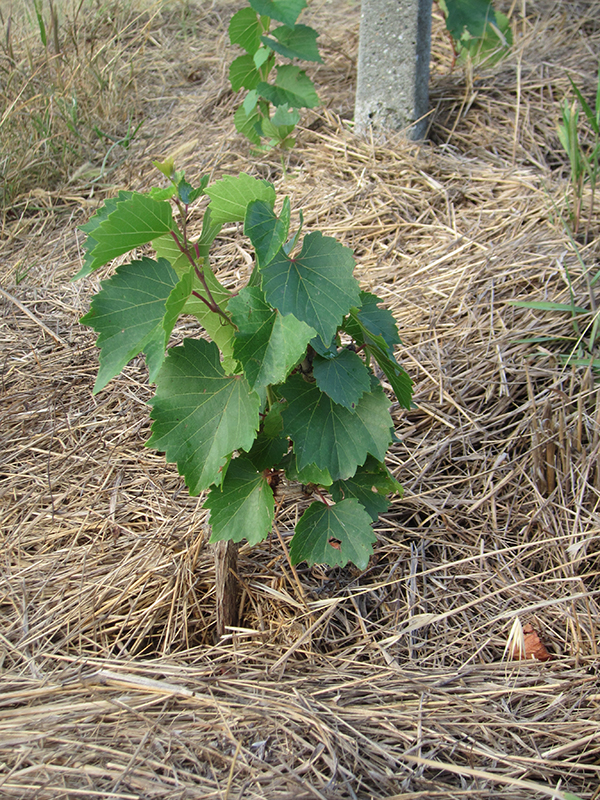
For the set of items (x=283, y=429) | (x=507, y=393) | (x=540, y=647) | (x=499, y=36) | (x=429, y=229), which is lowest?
(x=540, y=647)

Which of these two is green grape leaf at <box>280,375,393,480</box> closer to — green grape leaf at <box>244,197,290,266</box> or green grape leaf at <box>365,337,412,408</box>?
green grape leaf at <box>365,337,412,408</box>

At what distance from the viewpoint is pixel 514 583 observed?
1438 millimetres

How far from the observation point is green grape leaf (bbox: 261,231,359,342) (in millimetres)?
1033

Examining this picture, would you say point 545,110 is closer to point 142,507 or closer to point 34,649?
point 142,507

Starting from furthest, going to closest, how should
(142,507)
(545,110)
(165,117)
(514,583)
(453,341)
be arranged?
(165,117) → (545,110) → (453,341) → (142,507) → (514,583)

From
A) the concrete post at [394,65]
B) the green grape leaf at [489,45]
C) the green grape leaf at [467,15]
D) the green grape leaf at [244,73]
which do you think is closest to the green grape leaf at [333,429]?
the green grape leaf at [244,73]

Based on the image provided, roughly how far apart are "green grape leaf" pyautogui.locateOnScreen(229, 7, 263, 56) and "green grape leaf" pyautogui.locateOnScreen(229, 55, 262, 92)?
0.04 m

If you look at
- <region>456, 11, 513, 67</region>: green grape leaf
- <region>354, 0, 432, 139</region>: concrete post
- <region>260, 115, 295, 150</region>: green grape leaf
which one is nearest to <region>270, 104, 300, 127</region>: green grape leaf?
<region>260, 115, 295, 150</region>: green grape leaf

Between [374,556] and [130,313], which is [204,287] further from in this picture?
[374,556]

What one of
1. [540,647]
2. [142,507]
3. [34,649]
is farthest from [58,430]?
[540,647]

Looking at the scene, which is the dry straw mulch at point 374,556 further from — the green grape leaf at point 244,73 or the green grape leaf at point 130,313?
the green grape leaf at point 130,313

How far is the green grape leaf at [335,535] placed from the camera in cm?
126

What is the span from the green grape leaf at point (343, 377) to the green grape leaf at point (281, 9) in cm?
167

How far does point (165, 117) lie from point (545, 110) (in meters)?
1.83
